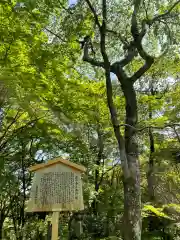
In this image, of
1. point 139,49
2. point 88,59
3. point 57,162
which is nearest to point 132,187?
point 57,162

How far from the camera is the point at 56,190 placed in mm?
3174

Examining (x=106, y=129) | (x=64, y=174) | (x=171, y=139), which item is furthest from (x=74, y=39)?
(x=171, y=139)

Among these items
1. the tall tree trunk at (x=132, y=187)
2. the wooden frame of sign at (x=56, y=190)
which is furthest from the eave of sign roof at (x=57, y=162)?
the tall tree trunk at (x=132, y=187)

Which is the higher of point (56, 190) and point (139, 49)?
point (139, 49)

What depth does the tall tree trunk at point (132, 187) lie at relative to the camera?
4.50 m

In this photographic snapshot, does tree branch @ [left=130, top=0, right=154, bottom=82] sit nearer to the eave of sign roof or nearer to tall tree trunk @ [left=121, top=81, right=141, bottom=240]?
tall tree trunk @ [left=121, top=81, right=141, bottom=240]

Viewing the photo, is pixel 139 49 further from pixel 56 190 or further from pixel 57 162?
pixel 56 190

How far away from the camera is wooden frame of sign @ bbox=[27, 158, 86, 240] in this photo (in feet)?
10.2

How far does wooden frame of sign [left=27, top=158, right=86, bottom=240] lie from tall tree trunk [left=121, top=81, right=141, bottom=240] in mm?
1678

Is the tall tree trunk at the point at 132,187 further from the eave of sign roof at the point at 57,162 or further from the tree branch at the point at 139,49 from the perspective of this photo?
the eave of sign roof at the point at 57,162

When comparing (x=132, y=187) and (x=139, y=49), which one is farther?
(x=139, y=49)

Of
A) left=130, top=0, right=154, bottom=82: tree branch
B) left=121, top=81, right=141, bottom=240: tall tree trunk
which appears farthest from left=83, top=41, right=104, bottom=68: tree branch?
left=121, top=81, right=141, bottom=240: tall tree trunk

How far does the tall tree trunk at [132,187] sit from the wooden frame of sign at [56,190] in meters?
1.68

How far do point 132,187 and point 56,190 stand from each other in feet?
6.48
